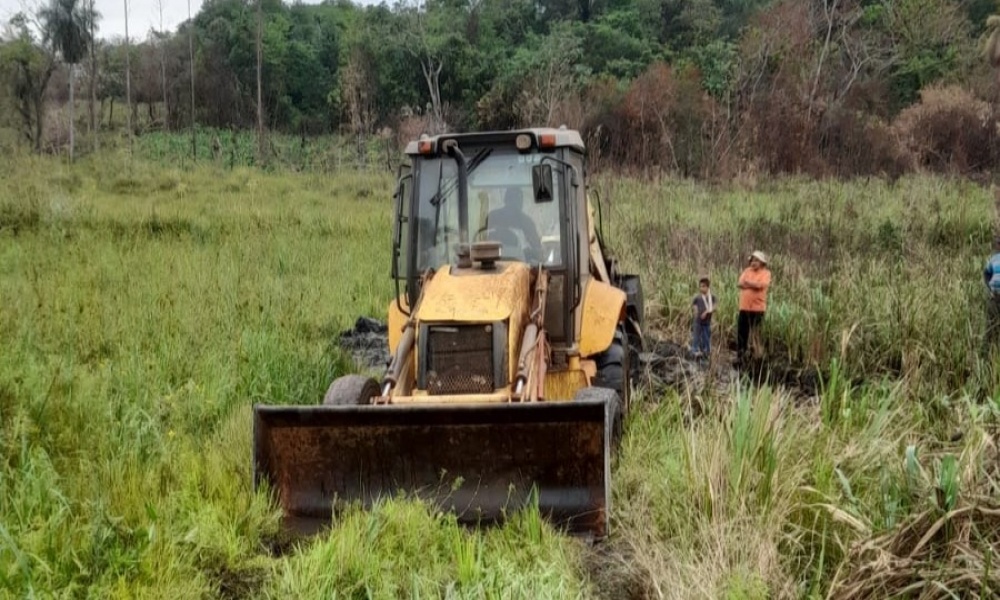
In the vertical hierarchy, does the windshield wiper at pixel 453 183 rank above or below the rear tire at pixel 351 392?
above

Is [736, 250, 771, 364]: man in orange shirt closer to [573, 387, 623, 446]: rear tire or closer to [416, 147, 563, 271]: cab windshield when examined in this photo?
[416, 147, 563, 271]: cab windshield

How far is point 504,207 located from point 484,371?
52.3 inches

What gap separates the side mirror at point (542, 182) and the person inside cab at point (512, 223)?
0.38m

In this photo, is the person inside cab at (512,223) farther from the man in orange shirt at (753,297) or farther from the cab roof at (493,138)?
the man in orange shirt at (753,297)

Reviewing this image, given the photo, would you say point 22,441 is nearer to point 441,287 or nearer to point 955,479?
point 441,287

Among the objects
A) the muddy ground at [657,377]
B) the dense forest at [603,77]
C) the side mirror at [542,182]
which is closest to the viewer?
the muddy ground at [657,377]

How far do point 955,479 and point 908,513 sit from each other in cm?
32

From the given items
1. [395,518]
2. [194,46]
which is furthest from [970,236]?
→ [194,46]

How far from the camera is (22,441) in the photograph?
15.1 ft

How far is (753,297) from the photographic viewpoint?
347 inches

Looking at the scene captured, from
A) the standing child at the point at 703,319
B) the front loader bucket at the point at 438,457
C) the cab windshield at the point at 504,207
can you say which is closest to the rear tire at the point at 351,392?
the front loader bucket at the point at 438,457

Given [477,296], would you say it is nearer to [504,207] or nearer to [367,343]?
[504,207]

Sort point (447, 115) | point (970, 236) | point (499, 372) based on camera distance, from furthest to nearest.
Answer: point (447, 115), point (970, 236), point (499, 372)

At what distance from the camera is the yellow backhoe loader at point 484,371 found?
462 cm
